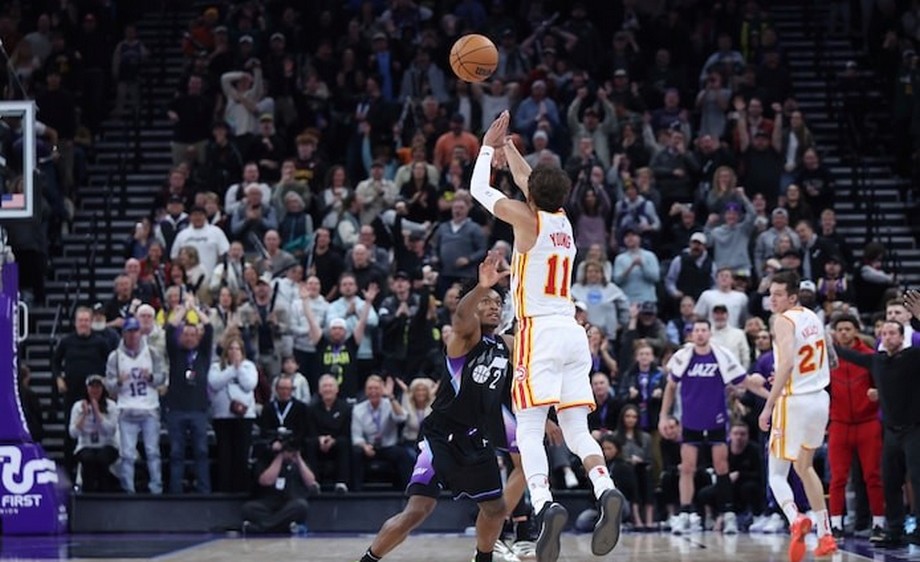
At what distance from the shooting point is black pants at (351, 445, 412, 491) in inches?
725

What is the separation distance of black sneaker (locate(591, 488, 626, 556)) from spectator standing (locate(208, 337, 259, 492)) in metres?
8.53

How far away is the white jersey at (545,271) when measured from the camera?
434 inches

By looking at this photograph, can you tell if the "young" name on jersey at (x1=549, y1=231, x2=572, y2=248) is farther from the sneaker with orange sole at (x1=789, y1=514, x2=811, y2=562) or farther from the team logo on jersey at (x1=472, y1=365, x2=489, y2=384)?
the sneaker with orange sole at (x1=789, y1=514, x2=811, y2=562)

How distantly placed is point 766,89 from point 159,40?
9.63m

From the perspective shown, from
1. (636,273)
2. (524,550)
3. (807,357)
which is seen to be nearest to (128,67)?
(636,273)

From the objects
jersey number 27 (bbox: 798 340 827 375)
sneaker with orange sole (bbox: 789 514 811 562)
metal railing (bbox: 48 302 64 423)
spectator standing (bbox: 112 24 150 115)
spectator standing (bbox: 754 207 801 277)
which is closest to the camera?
sneaker with orange sole (bbox: 789 514 811 562)

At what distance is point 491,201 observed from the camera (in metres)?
11.0

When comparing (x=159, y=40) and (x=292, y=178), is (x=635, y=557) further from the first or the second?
(x=159, y=40)

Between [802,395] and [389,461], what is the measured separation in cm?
606

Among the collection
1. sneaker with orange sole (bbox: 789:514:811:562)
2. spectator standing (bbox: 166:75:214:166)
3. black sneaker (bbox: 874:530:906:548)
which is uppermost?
spectator standing (bbox: 166:75:214:166)

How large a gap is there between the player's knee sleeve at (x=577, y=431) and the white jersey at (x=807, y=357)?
3160 millimetres

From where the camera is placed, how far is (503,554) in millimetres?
13688

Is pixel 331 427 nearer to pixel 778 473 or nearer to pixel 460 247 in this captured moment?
pixel 460 247

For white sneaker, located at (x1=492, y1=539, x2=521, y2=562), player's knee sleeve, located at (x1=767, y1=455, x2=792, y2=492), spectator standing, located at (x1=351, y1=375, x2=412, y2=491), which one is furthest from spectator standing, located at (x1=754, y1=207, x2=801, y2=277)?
white sneaker, located at (x1=492, y1=539, x2=521, y2=562)
